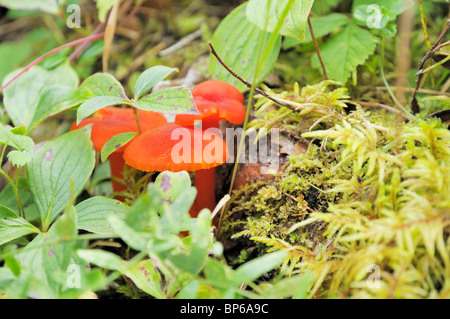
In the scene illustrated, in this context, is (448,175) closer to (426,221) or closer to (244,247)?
(426,221)

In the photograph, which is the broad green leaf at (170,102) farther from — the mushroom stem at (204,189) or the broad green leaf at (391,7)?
the broad green leaf at (391,7)

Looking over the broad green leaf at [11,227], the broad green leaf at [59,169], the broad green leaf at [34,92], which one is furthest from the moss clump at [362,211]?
the broad green leaf at [34,92]

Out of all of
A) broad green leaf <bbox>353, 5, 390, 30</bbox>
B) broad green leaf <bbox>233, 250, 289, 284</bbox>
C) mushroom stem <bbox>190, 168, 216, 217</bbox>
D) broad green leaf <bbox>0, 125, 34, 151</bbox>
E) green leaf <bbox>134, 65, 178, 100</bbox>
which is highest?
broad green leaf <bbox>353, 5, 390, 30</bbox>

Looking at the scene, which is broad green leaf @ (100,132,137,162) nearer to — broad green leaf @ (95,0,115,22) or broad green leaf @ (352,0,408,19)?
broad green leaf @ (95,0,115,22)

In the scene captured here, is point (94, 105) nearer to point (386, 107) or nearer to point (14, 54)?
point (386, 107)

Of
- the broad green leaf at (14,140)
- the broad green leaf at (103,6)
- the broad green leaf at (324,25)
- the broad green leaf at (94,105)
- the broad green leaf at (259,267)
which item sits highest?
the broad green leaf at (103,6)

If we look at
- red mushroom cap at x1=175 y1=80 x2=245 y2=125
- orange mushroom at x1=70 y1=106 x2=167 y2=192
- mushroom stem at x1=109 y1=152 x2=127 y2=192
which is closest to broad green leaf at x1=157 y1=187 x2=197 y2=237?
red mushroom cap at x1=175 y1=80 x2=245 y2=125

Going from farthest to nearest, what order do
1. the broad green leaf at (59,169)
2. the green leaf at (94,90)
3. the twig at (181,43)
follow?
the twig at (181,43), the green leaf at (94,90), the broad green leaf at (59,169)
